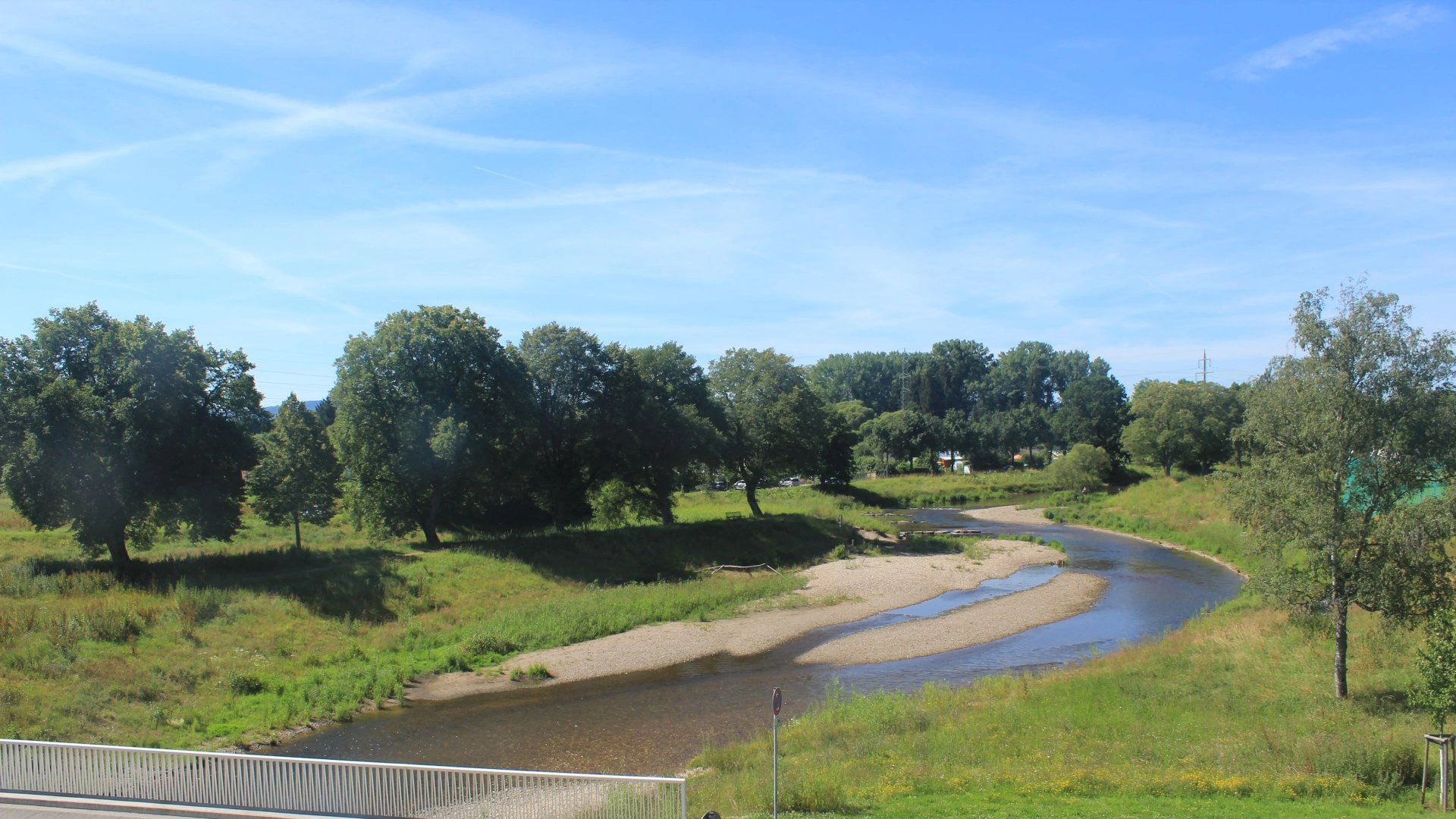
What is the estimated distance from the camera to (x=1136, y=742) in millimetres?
19438

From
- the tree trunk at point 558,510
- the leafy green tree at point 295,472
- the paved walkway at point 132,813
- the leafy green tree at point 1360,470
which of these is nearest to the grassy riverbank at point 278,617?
the leafy green tree at point 295,472

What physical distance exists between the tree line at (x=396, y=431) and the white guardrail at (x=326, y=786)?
77.0ft

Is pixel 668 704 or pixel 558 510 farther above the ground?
pixel 558 510

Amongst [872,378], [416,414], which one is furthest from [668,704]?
[872,378]

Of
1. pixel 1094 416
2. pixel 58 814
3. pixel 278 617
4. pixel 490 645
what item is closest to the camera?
pixel 58 814

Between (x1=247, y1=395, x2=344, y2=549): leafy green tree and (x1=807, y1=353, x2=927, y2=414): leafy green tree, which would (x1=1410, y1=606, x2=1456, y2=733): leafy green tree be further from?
(x1=807, y1=353, x2=927, y2=414): leafy green tree

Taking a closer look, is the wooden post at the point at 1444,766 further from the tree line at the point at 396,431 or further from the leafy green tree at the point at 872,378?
the leafy green tree at the point at 872,378

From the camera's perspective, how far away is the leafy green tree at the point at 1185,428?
337 feet

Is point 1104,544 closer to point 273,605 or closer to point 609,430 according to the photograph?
point 609,430

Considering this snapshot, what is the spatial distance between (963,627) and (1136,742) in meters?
19.1

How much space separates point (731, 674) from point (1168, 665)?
1427 cm

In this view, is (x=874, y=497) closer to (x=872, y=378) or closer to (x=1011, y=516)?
(x=1011, y=516)

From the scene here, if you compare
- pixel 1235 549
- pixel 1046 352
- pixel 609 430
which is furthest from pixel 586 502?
pixel 1046 352

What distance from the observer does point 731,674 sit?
31.7 metres
